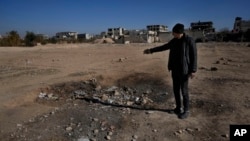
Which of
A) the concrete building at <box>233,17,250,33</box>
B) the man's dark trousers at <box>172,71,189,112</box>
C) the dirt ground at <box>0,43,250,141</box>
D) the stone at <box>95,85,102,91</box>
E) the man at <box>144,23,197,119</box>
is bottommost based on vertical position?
the dirt ground at <box>0,43,250,141</box>

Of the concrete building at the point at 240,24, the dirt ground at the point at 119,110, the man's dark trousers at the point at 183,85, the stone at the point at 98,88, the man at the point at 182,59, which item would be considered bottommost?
the dirt ground at the point at 119,110

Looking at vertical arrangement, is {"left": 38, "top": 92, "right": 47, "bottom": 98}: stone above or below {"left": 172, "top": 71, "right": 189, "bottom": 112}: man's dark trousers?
below

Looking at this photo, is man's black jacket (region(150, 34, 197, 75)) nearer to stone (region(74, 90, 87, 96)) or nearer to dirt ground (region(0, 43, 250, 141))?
dirt ground (region(0, 43, 250, 141))

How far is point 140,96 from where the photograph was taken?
24.3ft

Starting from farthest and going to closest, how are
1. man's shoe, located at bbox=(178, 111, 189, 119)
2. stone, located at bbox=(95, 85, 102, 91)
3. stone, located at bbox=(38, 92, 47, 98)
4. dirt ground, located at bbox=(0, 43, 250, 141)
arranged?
stone, located at bbox=(95, 85, 102, 91), stone, located at bbox=(38, 92, 47, 98), man's shoe, located at bbox=(178, 111, 189, 119), dirt ground, located at bbox=(0, 43, 250, 141)

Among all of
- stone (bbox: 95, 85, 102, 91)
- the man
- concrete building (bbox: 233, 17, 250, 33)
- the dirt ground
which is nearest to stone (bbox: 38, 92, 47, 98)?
the dirt ground

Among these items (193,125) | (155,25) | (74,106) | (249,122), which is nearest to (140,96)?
(74,106)

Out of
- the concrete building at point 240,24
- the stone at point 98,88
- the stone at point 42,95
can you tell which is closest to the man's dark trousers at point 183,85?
the stone at point 98,88

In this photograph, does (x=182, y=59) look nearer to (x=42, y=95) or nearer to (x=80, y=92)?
(x=80, y=92)

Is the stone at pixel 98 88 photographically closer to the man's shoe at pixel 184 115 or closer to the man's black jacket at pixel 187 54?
the man's shoe at pixel 184 115

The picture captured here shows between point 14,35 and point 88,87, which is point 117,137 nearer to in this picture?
point 88,87

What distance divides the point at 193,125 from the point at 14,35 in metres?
61.9

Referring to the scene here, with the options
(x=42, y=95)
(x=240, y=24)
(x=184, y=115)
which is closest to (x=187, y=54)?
(x=184, y=115)

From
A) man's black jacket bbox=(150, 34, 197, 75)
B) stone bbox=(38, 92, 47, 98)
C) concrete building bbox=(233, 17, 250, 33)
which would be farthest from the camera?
concrete building bbox=(233, 17, 250, 33)
